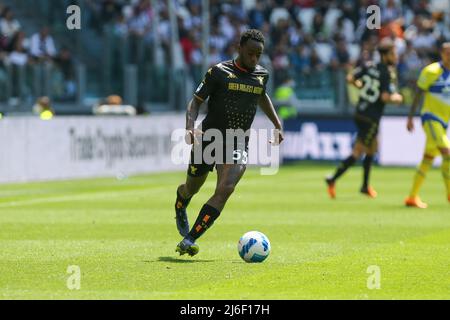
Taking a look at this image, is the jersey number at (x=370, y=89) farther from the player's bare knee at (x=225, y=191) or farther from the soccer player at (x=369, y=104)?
the player's bare knee at (x=225, y=191)

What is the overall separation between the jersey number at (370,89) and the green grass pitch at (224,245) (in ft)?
5.90

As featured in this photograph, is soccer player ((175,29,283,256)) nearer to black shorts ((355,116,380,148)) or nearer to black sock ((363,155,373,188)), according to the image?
black shorts ((355,116,380,148))

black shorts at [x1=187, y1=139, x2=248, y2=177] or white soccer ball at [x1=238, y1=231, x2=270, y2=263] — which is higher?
black shorts at [x1=187, y1=139, x2=248, y2=177]

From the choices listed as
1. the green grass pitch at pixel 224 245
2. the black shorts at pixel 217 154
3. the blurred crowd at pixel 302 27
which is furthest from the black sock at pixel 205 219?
the blurred crowd at pixel 302 27

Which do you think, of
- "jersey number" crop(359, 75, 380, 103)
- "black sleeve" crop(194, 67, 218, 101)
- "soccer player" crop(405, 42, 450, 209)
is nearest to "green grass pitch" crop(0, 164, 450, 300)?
"soccer player" crop(405, 42, 450, 209)

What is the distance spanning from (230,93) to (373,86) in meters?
9.46

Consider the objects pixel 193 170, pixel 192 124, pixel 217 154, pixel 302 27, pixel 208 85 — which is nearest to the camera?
pixel 192 124

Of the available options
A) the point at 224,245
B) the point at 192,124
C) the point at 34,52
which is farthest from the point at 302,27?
the point at 192,124

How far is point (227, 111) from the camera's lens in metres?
12.1

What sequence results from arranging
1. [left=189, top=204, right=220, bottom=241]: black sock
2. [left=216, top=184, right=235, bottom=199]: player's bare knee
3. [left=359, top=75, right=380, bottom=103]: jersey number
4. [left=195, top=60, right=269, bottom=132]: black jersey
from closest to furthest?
[left=189, top=204, right=220, bottom=241]: black sock < [left=216, top=184, right=235, bottom=199]: player's bare knee < [left=195, top=60, right=269, bottom=132]: black jersey < [left=359, top=75, right=380, bottom=103]: jersey number

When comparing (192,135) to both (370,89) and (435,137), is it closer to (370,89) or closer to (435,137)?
(435,137)

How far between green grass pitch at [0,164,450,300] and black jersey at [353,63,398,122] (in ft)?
5.09

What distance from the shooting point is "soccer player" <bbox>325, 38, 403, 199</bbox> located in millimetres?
20953
